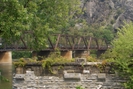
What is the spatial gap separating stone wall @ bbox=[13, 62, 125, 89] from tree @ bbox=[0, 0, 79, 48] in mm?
2294

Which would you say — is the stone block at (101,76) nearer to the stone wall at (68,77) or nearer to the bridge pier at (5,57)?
the stone wall at (68,77)

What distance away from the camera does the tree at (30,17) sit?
43.5 feet

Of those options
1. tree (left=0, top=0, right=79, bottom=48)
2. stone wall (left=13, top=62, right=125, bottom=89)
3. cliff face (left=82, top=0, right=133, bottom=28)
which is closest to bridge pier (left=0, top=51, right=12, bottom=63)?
tree (left=0, top=0, right=79, bottom=48)

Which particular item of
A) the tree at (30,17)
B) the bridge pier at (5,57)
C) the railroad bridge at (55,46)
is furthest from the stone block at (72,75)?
the bridge pier at (5,57)

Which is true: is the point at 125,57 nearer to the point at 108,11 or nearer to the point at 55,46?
the point at 55,46

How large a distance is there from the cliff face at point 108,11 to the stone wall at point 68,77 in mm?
96914

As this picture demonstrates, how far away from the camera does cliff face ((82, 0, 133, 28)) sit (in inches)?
4321

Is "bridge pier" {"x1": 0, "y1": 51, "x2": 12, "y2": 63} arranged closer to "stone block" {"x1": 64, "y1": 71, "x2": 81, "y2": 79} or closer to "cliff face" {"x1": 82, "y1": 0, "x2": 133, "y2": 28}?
"stone block" {"x1": 64, "y1": 71, "x2": 81, "y2": 79}

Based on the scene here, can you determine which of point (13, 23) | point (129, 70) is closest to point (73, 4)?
point (13, 23)

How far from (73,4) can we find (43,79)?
2208 cm

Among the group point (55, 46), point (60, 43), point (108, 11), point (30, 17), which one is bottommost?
point (30, 17)

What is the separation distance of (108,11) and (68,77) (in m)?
104

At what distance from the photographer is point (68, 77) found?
1169 cm

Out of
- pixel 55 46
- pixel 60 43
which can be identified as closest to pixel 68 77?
pixel 55 46
